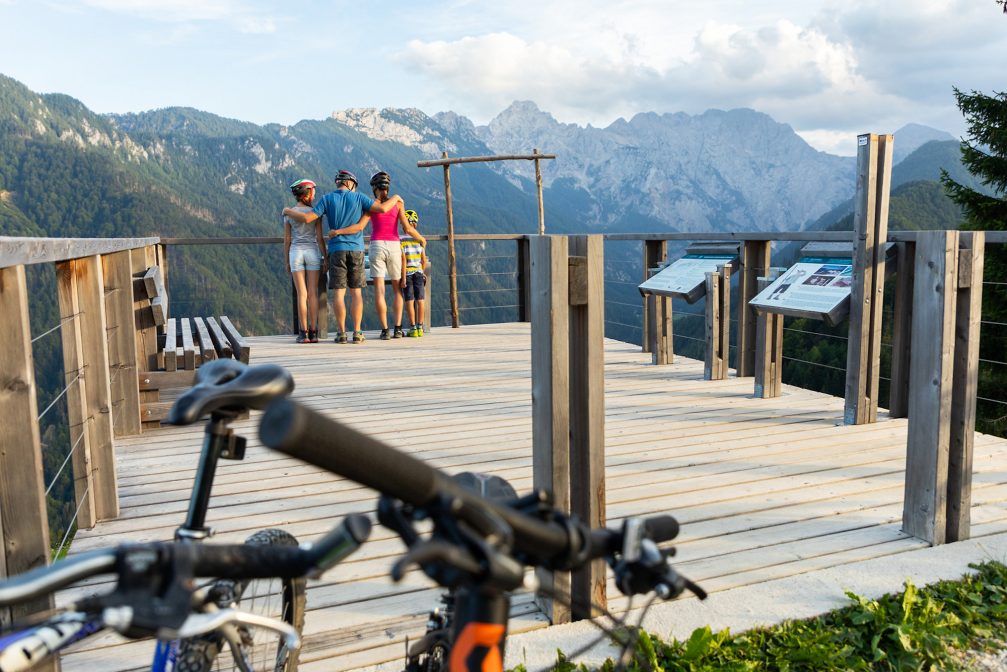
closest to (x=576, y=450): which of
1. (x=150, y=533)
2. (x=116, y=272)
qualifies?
(x=150, y=533)

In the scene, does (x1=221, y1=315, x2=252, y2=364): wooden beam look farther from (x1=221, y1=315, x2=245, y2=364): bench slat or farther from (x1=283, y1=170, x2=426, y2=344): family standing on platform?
(x1=283, y1=170, x2=426, y2=344): family standing on platform

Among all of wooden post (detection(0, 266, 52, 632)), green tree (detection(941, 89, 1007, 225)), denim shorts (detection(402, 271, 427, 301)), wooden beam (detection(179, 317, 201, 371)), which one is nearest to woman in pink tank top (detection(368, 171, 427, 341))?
denim shorts (detection(402, 271, 427, 301))

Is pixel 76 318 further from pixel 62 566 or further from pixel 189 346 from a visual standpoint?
pixel 62 566

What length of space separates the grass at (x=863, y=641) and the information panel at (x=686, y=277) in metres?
3.71

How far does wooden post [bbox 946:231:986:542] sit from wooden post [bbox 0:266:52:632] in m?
2.99

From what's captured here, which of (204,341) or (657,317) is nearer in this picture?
(204,341)

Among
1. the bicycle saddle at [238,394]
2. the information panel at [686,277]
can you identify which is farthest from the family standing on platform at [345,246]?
the bicycle saddle at [238,394]

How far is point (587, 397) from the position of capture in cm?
258

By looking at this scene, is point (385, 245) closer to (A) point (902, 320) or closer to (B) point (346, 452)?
(A) point (902, 320)

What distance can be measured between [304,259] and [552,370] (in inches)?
243

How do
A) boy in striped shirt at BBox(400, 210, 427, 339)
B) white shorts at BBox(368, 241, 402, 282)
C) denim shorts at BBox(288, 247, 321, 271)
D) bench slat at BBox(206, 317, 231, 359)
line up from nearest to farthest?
1. bench slat at BBox(206, 317, 231, 359)
2. denim shorts at BBox(288, 247, 321, 271)
3. white shorts at BBox(368, 241, 402, 282)
4. boy in striped shirt at BBox(400, 210, 427, 339)

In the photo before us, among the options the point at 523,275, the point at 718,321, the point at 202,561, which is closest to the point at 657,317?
the point at 718,321

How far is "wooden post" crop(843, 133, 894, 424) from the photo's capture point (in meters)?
4.82

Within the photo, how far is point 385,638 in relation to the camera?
243cm
